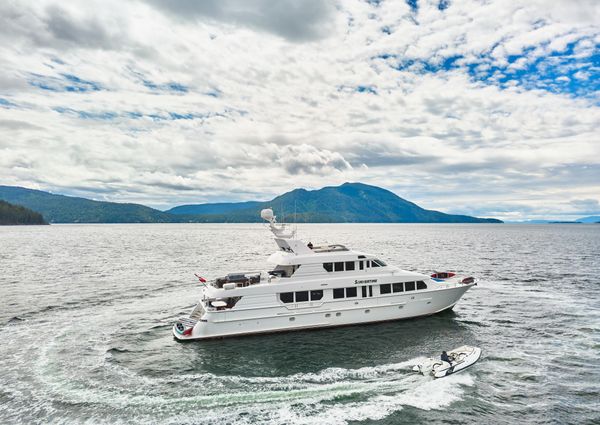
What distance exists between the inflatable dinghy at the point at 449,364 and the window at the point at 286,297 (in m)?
9.55

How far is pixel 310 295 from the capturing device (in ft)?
85.0

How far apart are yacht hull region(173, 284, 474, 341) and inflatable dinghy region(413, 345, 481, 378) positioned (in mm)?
7195

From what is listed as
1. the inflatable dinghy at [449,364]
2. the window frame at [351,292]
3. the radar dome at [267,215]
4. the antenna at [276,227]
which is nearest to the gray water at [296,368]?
the inflatable dinghy at [449,364]

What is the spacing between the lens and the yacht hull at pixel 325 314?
23938 millimetres

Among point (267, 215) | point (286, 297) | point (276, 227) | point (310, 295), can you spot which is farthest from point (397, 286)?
point (267, 215)

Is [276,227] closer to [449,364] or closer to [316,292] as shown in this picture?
[316,292]

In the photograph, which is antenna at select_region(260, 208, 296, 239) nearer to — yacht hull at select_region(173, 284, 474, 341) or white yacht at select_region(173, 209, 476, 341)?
white yacht at select_region(173, 209, 476, 341)

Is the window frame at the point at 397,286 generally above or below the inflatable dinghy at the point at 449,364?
above

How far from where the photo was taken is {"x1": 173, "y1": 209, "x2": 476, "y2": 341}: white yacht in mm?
24281

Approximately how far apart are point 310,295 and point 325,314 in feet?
5.70

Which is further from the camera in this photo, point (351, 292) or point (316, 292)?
point (351, 292)

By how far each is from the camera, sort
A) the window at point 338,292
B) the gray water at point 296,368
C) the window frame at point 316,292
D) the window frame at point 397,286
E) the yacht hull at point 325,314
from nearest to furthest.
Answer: the gray water at point 296,368 → the yacht hull at point 325,314 → the window frame at point 316,292 → the window at point 338,292 → the window frame at point 397,286

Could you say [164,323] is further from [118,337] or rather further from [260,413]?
[260,413]

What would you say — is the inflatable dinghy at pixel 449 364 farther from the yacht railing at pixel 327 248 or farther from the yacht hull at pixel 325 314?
the yacht railing at pixel 327 248
